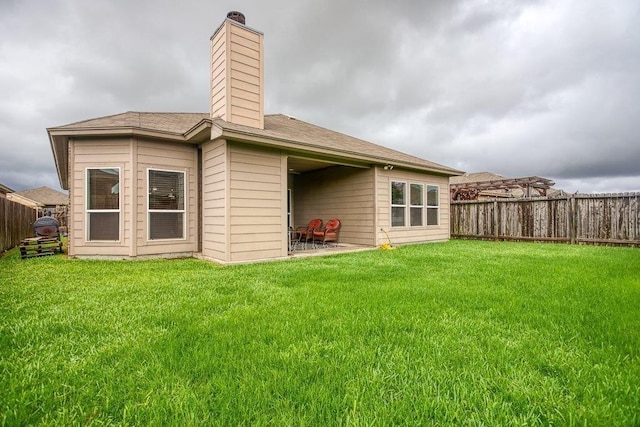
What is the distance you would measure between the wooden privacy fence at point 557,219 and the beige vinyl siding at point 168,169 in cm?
1083

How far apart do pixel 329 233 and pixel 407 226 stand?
8.70ft

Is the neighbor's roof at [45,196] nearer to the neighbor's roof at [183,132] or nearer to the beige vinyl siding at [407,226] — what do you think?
the neighbor's roof at [183,132]

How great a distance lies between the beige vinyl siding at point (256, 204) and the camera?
20.7 ft

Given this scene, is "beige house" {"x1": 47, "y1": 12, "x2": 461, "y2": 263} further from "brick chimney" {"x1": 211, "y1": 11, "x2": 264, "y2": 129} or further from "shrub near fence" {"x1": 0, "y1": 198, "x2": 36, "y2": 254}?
"shrub near fence" {"x1": 0, "y1": 198, "x2": 36, "y2": 254}

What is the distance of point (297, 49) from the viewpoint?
10633 mm

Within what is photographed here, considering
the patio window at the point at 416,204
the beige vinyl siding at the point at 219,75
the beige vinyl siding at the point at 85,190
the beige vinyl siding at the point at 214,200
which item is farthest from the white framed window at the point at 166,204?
the patio window at the point at 416,204

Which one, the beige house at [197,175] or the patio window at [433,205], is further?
the patio window at [433,205]

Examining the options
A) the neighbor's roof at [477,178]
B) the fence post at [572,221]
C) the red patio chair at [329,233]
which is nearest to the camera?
the red patio chair at [329,233]

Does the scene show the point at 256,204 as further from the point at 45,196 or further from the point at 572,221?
the point at 45,196

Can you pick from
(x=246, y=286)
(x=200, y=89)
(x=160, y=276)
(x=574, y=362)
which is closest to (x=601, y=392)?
(x=574, y=362)

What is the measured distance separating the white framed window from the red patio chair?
421 cm

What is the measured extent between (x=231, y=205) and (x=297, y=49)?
7373 mm

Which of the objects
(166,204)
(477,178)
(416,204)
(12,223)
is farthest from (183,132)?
(477,178)

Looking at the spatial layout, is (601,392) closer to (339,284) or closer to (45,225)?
(339,284)
